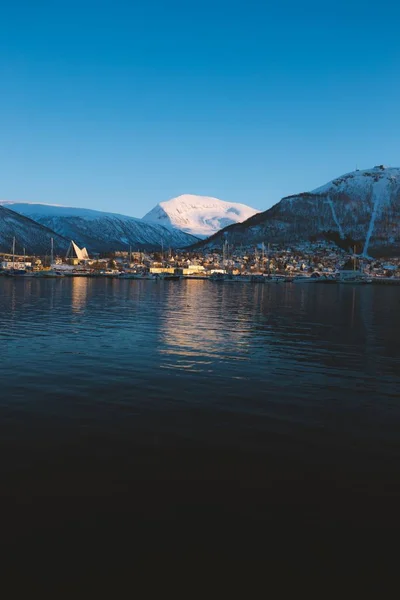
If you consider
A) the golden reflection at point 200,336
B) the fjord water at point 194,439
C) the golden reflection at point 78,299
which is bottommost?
the fjord water at point 194,439

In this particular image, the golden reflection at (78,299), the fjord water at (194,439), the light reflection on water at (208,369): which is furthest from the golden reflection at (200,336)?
the golden reflection at (78,299)

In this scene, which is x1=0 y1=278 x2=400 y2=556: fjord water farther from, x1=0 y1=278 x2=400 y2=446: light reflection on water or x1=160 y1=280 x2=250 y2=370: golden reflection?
x1=160 y1=280 x2=250 y2=370: golden reflection

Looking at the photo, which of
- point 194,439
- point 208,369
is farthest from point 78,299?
point 194,439

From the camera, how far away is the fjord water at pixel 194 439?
A: 9.37 m

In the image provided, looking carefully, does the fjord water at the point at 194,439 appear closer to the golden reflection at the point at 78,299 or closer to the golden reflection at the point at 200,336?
the golden reflection at the point at 200,336

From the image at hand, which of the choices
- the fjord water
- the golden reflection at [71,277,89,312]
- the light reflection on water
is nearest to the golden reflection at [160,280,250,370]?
the light reflection on water

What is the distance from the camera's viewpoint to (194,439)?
13.4 m

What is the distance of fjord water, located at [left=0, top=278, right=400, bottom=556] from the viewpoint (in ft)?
30.7

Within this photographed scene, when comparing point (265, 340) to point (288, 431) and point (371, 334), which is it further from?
point (288, 431)

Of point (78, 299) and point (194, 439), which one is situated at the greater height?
point (78, 299)

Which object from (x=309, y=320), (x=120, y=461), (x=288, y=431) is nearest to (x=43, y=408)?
(x=120, y=461)

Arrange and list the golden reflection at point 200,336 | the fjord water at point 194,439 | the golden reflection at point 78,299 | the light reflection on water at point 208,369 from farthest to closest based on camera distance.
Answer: the golden reflection at point 78,299
the golden reflection at point 200,336
the light reflection on water at point 208,369
the fjord water at point 194,439

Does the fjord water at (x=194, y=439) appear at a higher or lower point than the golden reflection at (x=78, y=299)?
lower

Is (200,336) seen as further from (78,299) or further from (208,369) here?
(78,299)
